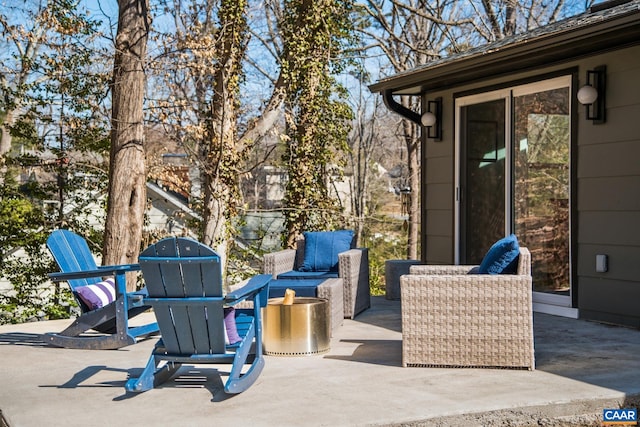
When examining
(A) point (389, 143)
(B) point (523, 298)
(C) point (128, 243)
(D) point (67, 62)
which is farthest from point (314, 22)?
(A) point (389, 143)

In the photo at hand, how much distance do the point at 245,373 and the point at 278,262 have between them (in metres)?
2.57

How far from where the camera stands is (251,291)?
4.09 metres

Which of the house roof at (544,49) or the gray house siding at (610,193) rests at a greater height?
the house roof at (544,49)

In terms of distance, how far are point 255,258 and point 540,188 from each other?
18.1 feet

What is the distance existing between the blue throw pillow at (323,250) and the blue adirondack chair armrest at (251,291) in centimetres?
228

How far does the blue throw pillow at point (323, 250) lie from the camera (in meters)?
6.80

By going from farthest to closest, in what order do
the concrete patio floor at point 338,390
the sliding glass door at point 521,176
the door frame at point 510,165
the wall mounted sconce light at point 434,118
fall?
1. the wall mounted sconce light at point 434,118
2. the sliding glass door at point 521,176
3. the door frame at point 510,165
4. the concrete patio floor at point 338,390

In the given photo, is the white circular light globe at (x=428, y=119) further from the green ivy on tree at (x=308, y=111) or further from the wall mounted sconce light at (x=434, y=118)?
the green ivy on tree at (x=308, y=111)

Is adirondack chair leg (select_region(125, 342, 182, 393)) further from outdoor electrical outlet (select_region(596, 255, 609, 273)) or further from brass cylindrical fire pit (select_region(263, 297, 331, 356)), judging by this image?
outdoor electrical outlet (select_region(596, 255, 609, 273))

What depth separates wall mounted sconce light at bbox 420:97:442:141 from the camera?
25.8 feet

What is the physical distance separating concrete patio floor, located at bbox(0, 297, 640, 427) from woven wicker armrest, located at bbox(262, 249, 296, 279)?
155 centimetres

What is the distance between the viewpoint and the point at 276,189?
62.1 ft

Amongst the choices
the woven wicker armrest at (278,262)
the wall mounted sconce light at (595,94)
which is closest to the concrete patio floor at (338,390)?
the woven wicker armrest at (278,262)

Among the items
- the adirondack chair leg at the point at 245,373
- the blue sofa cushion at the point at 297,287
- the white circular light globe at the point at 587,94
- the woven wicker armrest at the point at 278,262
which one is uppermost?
the white circular light globe at the point at 587,94
